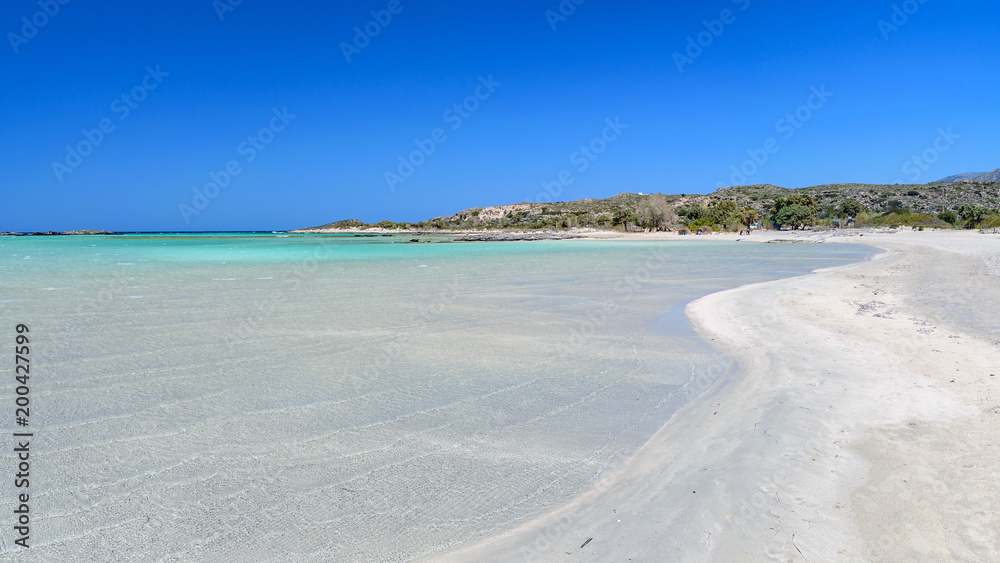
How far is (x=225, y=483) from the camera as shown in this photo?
123 inches

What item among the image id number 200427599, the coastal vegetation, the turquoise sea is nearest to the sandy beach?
the turquoise sea

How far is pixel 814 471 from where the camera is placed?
10.6 feet

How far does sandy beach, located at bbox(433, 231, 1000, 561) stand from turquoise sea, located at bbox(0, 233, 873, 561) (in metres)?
0.29

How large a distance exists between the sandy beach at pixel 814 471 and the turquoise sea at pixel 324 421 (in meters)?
0.29

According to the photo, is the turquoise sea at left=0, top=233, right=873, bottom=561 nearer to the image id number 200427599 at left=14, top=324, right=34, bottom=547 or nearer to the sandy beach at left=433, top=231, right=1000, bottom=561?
the image id number 200427599 at left=14, top=324, right=34, bottom=547

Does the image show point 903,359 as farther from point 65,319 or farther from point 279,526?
point 65,319

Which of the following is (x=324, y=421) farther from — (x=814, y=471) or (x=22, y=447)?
(x=814, y=471)

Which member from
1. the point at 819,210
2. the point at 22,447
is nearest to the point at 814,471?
the point at 22,447

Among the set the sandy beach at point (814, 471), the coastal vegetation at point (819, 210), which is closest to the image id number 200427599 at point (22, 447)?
the sandy beach at point (814, 471)

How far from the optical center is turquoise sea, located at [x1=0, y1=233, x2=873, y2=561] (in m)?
2.72

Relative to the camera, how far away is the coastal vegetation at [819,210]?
60438 mm

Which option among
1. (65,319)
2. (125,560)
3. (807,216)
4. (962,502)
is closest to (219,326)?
(65,319)

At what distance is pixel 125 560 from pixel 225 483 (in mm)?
698

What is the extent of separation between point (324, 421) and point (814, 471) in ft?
11.5
